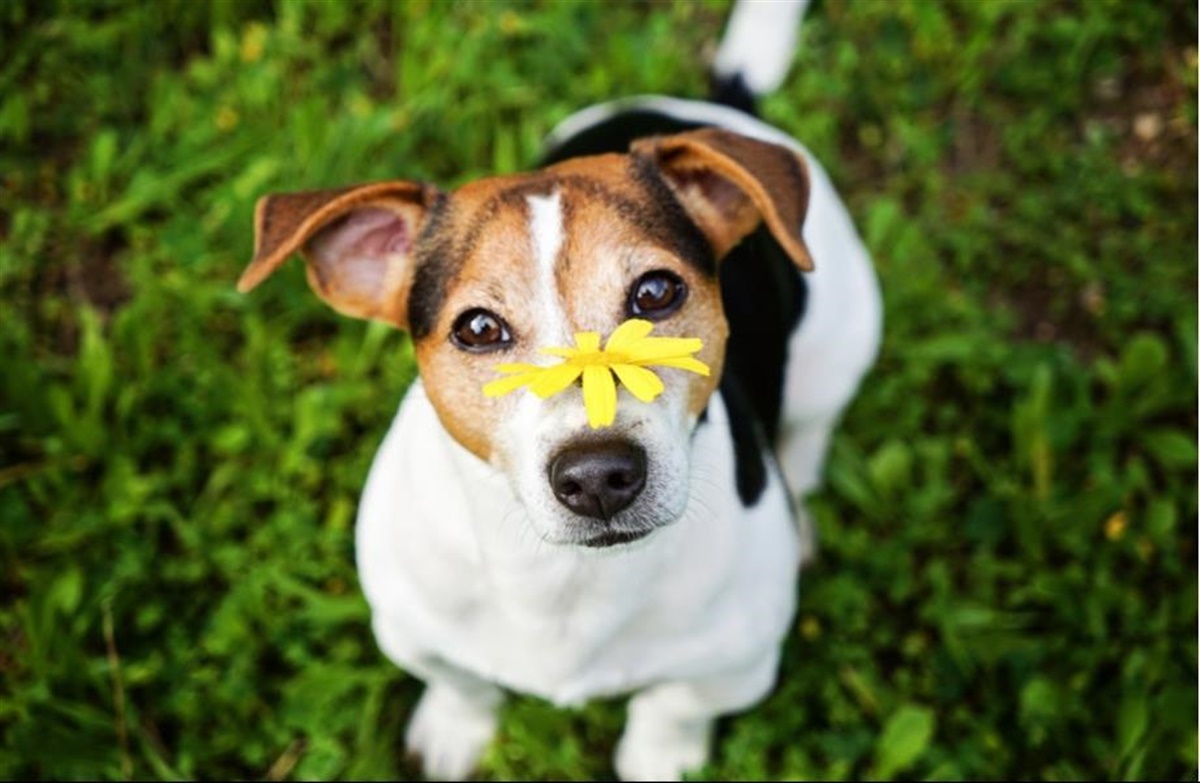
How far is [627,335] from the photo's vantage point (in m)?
2.60

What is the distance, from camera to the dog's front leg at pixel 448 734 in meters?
4.21

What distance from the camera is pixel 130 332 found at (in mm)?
4914

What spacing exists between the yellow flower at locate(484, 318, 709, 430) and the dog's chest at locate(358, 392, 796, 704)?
42 cm

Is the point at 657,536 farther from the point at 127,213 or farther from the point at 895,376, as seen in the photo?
the point at 127,213

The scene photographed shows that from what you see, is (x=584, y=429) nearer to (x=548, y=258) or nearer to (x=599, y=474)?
(x=599, y=474)

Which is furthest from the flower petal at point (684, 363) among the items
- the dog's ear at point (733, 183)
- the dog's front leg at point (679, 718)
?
the dog's front leg at point (679, 718)

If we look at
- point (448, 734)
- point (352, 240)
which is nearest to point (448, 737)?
point (448, 734)

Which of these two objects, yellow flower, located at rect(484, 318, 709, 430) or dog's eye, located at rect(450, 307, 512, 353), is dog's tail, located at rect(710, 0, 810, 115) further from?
yellow flower, located at rect(484, 318, 709, 430)

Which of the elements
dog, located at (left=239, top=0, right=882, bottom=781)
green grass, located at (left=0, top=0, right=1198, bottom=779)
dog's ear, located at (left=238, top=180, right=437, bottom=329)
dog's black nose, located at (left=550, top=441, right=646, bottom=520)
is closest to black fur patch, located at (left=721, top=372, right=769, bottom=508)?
dog, located at (left=239, top=0, right=882, bottom=781)

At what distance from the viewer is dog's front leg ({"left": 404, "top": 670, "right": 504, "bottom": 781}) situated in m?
4.21

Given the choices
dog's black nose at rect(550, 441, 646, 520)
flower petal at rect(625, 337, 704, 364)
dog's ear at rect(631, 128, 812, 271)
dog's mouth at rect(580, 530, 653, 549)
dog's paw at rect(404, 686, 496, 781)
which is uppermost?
dog's ear at rect(631, 128, 812, 271)

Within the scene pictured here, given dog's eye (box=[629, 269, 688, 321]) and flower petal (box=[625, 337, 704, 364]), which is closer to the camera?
flower petal (box=[625, 337, 704, 364])

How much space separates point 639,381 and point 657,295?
43 centimetres

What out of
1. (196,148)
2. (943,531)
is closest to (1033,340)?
(943,531)
